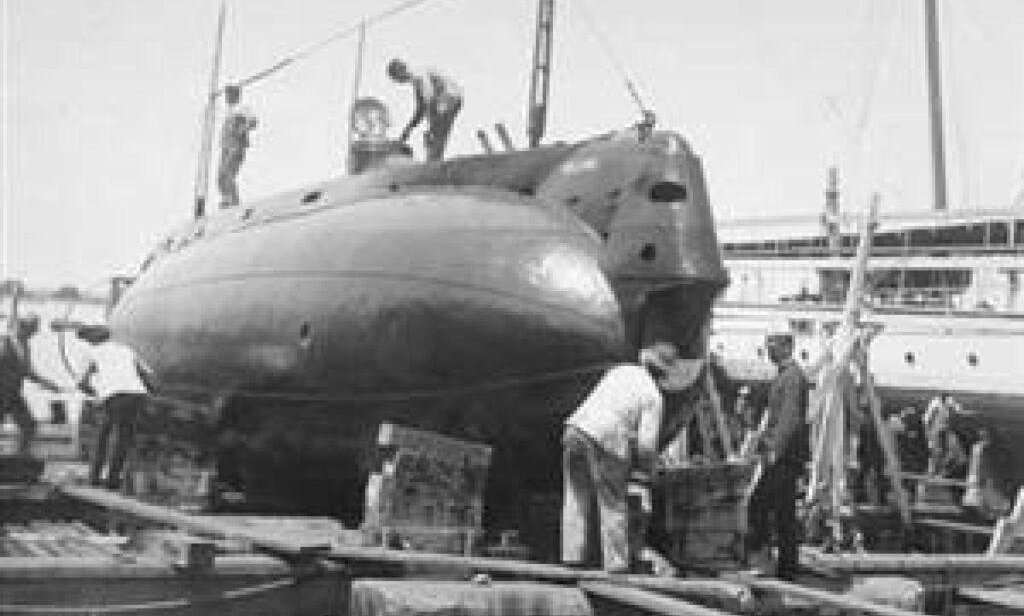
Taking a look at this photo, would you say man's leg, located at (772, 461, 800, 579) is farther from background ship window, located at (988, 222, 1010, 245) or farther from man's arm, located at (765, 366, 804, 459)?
background ship window, located at (988, 222, 1010, 245)

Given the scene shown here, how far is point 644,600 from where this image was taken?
21.4ft

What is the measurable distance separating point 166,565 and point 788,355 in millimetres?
4538

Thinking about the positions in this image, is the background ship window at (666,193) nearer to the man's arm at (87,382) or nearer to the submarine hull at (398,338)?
the submarine hull at (398,338)

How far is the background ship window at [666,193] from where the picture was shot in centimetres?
859

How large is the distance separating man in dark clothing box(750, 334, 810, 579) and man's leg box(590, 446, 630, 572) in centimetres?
174

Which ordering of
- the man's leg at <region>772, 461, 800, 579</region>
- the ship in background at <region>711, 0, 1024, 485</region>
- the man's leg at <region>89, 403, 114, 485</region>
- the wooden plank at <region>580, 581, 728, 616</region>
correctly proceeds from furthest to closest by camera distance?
the ship in background at <region>711, 0, 1024, 485</region> < the man's leg at <region>89, 403, 114, 485</region> < the man's leg at <region>772, 461, 800, 579</region> < the wooden plank at <region>580, 581, 728, 616</region>

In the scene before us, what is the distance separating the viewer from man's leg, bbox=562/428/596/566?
7.43m

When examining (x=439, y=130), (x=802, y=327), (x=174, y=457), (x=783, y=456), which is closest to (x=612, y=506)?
(x=783, y=456)

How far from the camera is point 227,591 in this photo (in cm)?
684

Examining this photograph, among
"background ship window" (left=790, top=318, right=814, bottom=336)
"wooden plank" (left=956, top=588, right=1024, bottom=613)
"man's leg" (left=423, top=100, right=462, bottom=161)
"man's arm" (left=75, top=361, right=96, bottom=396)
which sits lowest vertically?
"wooden plank" (left=956, top=588, right=1024, bottom=613)

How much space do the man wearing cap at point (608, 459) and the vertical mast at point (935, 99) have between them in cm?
2834

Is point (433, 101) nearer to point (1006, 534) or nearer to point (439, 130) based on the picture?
point (439, 130)

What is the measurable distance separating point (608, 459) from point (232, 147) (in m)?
11.7

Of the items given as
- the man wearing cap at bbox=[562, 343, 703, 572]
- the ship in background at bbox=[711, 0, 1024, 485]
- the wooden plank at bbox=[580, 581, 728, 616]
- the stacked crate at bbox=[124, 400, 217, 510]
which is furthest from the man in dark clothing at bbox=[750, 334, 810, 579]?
the ship in background at bbox=[711, 0, 1024, 485]
